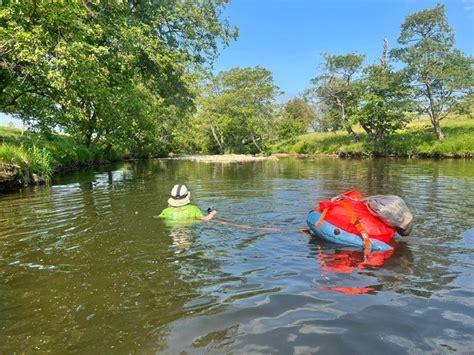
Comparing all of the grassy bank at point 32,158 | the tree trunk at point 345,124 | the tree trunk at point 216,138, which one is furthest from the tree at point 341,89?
the grassy bank at point 32,158

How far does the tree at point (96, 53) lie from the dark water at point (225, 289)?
6.50 meters

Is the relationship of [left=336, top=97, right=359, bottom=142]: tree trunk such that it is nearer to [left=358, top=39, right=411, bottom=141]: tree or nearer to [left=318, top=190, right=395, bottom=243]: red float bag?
[left=358, top=39, right=411, bottom=141]: tree

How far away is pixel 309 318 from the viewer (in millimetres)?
4637

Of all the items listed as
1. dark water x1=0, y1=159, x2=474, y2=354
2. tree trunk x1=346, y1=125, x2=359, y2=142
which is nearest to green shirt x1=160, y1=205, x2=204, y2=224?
Result: dark water x1=0, y1=159, x2=474, y2=354

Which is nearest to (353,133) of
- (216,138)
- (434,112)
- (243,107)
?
(434,112)

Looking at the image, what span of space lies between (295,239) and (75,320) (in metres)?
4.78

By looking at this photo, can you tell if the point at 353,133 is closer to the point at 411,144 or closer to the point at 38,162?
the point at 411,144

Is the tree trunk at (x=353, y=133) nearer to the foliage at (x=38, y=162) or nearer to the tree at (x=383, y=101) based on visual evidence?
the tree at (x=383, y=101)

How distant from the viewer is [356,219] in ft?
24.4

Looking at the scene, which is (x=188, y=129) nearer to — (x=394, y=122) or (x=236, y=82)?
(x=236, y=82)

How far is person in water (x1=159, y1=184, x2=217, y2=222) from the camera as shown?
938 cm

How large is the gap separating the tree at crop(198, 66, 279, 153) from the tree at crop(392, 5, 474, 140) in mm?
20649

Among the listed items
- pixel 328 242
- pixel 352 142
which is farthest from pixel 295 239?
pixel 352 142

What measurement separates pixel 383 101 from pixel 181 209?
41064mm
